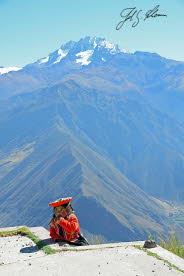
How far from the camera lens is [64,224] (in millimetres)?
15695

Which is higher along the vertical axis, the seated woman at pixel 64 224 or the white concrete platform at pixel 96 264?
the seated woman at pixel 64 224

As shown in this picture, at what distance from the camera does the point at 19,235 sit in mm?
17734

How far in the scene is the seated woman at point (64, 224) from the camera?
51.8 ft

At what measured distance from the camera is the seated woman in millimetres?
15796

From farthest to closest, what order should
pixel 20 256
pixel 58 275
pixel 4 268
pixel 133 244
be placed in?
pixel 133 244 < pixel 20 256 < pixel 4 268 < pixel 58 275

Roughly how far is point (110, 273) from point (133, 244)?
3602 millimetres

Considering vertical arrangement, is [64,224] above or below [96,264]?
above

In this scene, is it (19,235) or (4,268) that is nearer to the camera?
(4,268)

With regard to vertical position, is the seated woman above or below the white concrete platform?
above

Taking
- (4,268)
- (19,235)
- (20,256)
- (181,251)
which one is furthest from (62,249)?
(181,251)

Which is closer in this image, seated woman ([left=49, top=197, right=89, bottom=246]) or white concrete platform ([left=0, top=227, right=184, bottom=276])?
white concrete platform ([left=0, top=227, right=184, bottom=276])

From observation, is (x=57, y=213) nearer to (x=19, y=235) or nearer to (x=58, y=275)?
(x=19, y=235)

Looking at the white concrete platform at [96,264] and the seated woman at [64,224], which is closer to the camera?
the white concrete platform at [96,264]

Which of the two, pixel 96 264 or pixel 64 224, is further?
pixel 64 224
